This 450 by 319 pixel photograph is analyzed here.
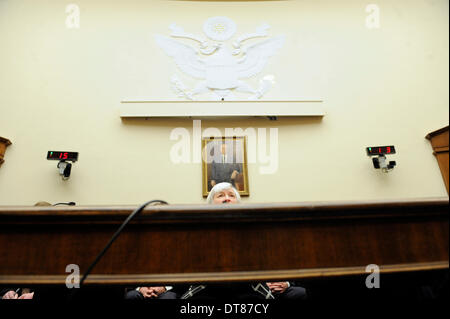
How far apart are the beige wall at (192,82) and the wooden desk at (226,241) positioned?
2768 mm

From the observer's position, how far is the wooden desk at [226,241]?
2.64 ft

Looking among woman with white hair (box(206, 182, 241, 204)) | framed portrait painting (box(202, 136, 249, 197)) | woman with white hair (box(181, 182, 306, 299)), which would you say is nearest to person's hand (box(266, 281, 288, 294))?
woman with white hair (box(181, 182, 306, 299))

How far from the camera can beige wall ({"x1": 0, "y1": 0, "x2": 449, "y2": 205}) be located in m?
3.66

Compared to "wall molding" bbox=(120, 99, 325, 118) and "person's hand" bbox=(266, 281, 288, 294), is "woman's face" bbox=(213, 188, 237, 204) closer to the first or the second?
"person's hand" bbox=(266, 281, 288, 294)

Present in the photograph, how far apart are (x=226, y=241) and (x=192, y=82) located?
3.81 m

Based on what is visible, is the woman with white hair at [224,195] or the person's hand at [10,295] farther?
the woman with white hair at [224,195]

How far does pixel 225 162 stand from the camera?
3.73m

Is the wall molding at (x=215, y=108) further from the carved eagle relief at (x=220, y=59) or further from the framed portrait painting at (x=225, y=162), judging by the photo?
the framed portrait painting at (x=225, y=162)

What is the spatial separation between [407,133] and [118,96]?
16.3 ft

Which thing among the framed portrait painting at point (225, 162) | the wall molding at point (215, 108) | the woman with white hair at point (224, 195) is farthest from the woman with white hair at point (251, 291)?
the wall molding at point (215, 108)

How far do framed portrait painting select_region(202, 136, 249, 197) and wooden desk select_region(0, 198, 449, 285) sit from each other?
2777 millimetres

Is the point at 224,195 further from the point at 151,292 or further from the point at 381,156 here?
the point at 381,156

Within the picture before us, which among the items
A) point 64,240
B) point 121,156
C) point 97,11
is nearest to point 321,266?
point 64,240

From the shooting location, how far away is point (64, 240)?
2.68 feet
